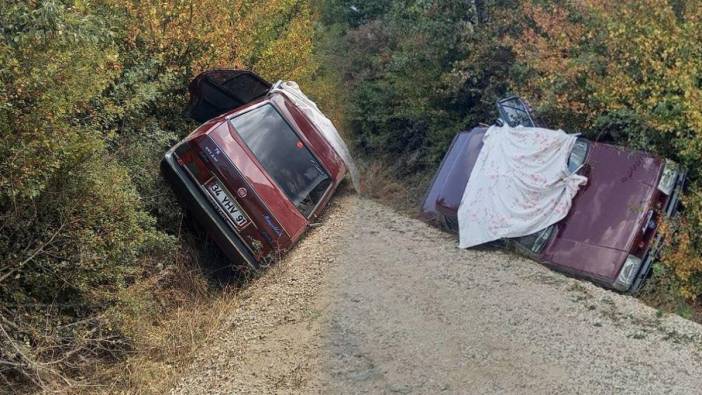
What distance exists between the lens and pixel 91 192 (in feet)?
20.9

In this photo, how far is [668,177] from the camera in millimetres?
8305

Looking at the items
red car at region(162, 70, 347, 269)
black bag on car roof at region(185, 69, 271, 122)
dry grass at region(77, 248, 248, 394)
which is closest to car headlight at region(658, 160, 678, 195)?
red car at region(162, 70, 347, 269)

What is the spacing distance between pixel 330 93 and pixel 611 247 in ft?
34.5

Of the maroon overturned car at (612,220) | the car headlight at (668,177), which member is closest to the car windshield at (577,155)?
the maroon overturned car at (612,220)

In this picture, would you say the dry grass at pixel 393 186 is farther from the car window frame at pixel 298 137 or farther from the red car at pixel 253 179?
the red car at pixel 253 179

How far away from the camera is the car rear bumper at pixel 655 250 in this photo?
318 inches

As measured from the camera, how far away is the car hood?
319 inches

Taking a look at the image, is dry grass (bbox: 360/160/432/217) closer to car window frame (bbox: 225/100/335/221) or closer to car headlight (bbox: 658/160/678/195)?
car window frame (bbox: 225/100/335/221)

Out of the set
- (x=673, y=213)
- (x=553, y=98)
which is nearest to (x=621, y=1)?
(x=553, y=98)

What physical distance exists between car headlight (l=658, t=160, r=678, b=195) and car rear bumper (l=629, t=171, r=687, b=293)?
82 mm

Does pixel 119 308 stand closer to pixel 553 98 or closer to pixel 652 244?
pixel 652 244

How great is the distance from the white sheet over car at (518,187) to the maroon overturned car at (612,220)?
138mm

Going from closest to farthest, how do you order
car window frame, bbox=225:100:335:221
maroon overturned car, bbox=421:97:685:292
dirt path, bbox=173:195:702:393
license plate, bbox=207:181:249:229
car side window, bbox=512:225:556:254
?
dirt path, bbox=173:195:702:393, maroon overturned car, bbox=421:97:685:292, license plate, bbox=207:181:249:229, car window frame, bbox=225:100:335:221, car side window, bbox=512:225:556:254

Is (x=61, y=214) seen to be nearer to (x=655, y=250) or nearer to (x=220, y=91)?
(x=220, y=91)
